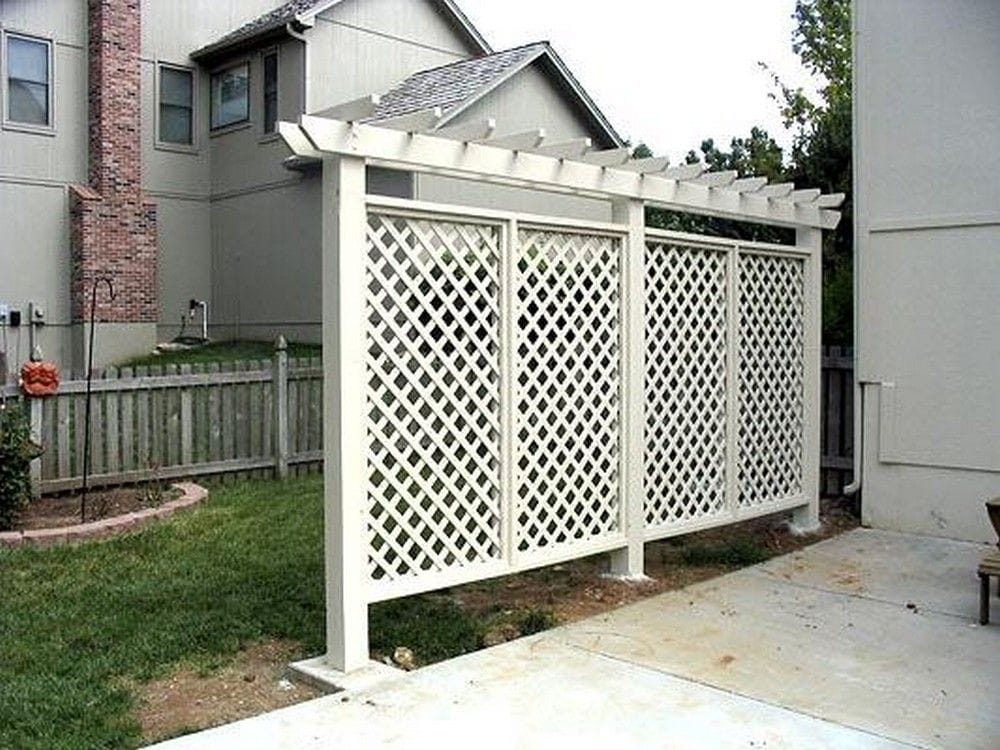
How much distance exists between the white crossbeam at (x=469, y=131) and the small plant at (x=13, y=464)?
431 centimetres

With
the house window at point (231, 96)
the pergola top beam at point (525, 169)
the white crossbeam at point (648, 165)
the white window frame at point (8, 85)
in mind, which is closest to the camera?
the pergola top beam at point (525, 169)

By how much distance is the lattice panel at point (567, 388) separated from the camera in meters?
5.36

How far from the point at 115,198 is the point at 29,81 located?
84.4 inches

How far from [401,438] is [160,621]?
166 centimetres

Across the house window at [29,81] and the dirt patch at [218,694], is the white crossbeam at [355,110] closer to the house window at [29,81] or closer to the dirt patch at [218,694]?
the dirt patch at [218,694]

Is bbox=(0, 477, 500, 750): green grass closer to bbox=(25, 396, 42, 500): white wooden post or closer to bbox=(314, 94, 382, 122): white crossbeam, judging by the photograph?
bbox=(25, 396, 42, 500): white wooden post

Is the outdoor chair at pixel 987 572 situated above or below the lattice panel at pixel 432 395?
below

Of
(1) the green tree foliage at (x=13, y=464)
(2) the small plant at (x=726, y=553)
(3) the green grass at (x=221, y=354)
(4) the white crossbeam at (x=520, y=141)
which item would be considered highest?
(4) the white crossbeam at (x=520, y=141)

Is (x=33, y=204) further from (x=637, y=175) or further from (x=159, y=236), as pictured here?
(x=637, y=175)

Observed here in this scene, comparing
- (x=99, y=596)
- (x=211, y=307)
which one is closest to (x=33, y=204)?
(x=211, y=307)

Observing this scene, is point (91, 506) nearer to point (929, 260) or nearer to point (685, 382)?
point (685, 382)

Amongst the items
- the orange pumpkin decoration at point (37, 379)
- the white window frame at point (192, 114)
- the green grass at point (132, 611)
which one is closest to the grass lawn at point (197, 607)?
the green grass at point (132, 611)

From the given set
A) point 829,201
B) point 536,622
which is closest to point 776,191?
point 829,201

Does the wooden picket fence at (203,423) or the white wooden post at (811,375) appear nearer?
the white wooden post at (811,375)
